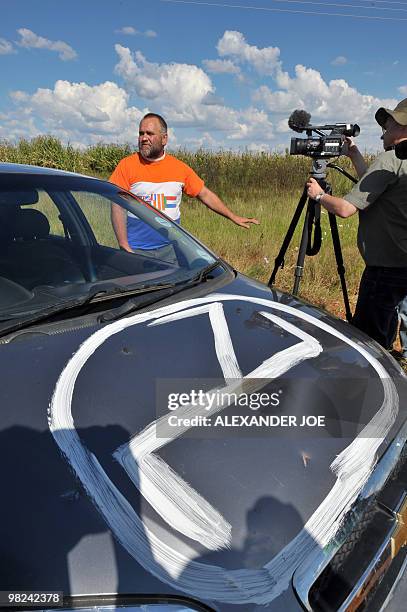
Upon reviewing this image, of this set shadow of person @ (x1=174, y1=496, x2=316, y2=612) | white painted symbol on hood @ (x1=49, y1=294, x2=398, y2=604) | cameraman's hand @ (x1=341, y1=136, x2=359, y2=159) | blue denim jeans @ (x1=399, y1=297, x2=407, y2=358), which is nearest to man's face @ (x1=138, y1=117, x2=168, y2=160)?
cameraman's hand @ (x1=341, y1=136, x2=359, y2=159)

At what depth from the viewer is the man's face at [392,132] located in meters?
2.63

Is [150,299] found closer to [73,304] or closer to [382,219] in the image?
[73,304]

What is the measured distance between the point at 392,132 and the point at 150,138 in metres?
1.70

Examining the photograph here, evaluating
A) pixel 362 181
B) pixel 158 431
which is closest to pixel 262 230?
pixel 362 181

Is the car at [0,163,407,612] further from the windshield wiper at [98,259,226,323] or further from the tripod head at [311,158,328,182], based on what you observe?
the tripod head at [311,158,328,182]

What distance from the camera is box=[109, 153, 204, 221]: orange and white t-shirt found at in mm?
3467

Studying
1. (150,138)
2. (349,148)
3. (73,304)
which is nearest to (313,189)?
(349,148)

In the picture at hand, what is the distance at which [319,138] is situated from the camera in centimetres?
291

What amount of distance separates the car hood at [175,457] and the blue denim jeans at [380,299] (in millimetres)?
1375

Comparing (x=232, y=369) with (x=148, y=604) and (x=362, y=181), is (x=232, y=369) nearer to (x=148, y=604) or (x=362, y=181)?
(x=148, y=604)

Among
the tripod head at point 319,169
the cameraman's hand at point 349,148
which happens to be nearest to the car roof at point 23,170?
the tripod head at point 319,169

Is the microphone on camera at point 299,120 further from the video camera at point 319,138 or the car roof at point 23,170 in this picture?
the car roof at point 23,170

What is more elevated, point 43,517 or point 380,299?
point 380,299

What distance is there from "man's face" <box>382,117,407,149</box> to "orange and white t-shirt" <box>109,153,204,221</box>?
4.94 ft
